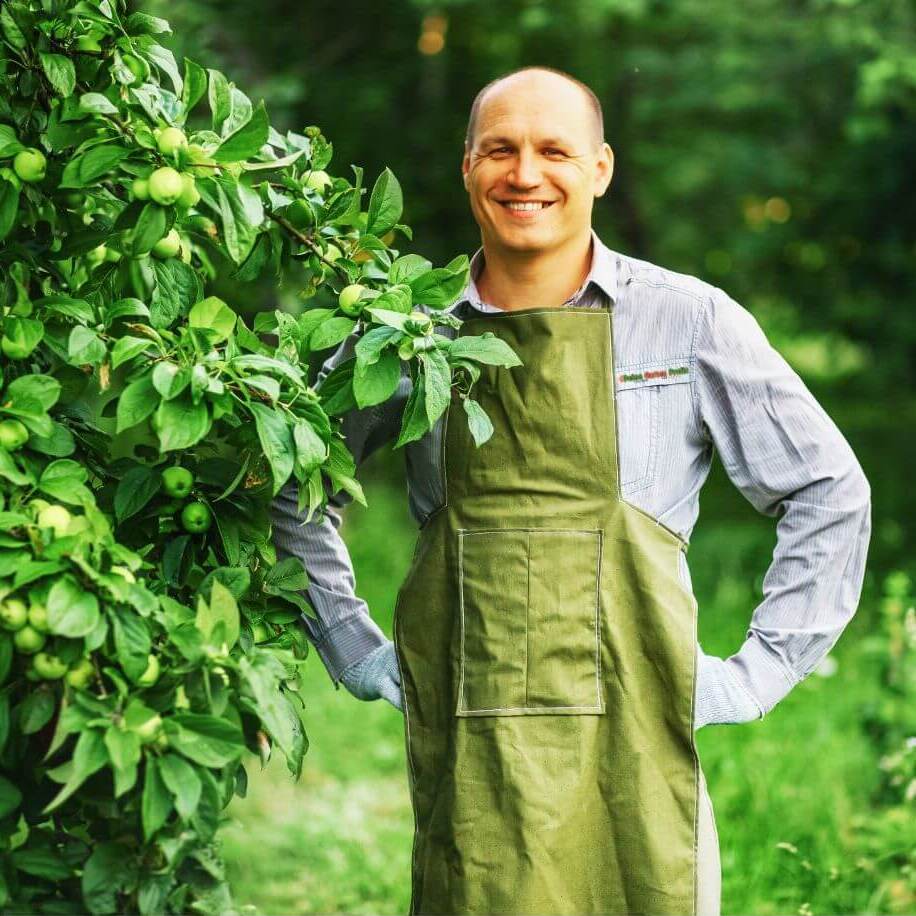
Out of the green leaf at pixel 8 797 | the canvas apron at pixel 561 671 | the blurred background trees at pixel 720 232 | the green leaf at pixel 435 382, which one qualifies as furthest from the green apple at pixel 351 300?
the blurred background trees at pixel 720 232

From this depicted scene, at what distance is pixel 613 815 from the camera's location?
203cm

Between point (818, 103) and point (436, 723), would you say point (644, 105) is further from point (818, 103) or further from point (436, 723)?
point (436, 723)

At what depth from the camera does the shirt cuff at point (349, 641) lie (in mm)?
2291

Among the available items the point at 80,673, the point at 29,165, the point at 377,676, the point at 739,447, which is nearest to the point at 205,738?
the point at 80,673

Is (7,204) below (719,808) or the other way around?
the other way around

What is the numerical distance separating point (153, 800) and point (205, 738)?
9 cm

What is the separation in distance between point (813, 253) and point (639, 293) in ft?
28.3

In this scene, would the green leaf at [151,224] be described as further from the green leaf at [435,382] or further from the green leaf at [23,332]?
the green leaf at [435,382]

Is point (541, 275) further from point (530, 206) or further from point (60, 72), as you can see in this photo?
point (60, 72)

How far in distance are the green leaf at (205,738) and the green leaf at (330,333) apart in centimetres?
54

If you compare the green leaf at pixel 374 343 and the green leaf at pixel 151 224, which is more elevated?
the green leaf at pixel 151 224

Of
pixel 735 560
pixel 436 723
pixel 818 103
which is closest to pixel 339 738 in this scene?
pixel 436 723

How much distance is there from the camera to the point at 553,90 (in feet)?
6.93

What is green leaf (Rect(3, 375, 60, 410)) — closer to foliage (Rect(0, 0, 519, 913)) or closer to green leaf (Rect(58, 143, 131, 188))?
foliage (Rect(0, 0, 519, 913))
